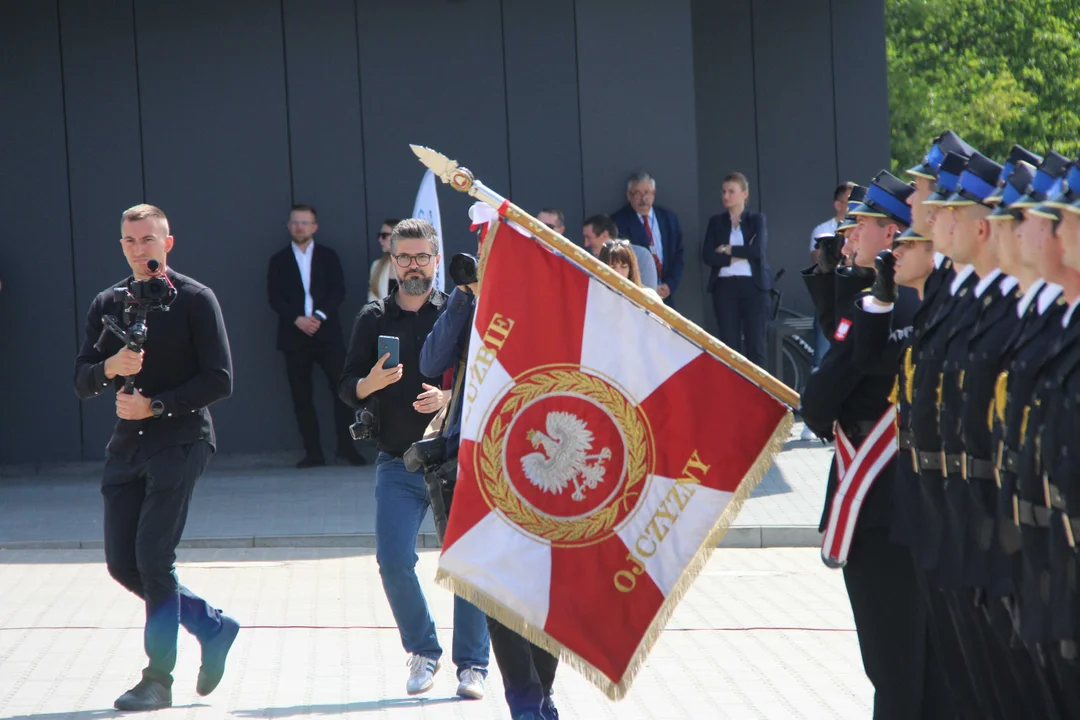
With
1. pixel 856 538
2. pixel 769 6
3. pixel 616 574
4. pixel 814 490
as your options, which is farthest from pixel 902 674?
pixel 769 6

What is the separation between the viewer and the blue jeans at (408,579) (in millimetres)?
6617

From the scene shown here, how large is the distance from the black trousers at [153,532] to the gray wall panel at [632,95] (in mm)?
8694

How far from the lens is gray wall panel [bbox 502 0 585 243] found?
47.9ft

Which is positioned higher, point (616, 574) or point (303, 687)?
point (616, 574)

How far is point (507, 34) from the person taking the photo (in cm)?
1460

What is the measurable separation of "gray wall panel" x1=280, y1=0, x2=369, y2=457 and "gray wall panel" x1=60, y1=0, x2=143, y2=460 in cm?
147

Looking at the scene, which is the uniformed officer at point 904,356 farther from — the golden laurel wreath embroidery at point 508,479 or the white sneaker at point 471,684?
the white sneaker at point 471,684

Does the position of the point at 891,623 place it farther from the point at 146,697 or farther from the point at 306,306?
the point at 306,306

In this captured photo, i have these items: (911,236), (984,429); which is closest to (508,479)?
(911,236)

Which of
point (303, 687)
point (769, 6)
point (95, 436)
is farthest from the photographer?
point (769, 6)

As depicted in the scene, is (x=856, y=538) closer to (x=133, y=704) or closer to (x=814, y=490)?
(x=133, y=704)

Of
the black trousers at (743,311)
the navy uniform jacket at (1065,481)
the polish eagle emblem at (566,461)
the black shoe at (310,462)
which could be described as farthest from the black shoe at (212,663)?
the black trousers at (743,311)

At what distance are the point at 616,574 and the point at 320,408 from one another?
9.58 m

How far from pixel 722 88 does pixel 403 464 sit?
36.3ft
